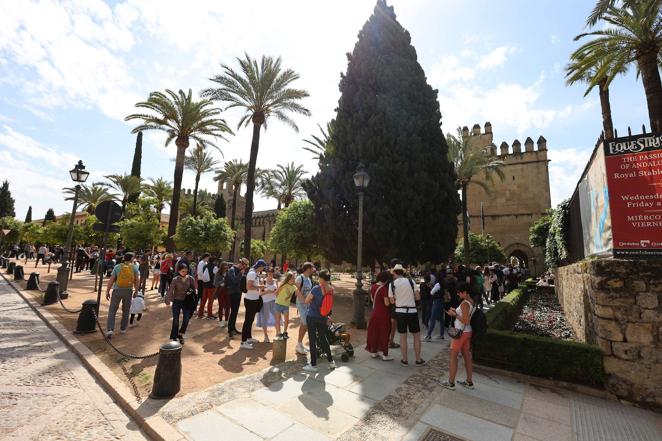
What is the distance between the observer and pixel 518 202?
36312 millimetres

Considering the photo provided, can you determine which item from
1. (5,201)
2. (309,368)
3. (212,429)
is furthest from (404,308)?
(5,201)

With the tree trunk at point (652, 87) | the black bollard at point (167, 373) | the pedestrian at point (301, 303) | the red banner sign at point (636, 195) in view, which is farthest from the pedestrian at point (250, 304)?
the tree trunk at point (652, 87)

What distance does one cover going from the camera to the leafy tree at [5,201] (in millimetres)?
62000

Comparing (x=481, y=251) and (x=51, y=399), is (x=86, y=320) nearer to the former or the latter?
(x=51, y=399)

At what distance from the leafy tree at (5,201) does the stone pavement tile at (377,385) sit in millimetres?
86396

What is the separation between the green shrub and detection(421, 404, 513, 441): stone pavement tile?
2436 millimetres

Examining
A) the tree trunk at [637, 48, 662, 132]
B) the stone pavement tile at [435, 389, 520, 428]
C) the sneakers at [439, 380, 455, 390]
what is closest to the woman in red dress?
the sneakers at [439, 380, 455, 390]

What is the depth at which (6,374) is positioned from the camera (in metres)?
5.04

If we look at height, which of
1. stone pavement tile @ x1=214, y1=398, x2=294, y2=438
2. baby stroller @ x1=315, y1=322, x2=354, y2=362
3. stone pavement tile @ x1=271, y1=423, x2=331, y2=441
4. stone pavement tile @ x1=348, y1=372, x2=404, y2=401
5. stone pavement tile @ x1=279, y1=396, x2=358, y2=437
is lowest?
stone pavement tile @ x1=348, y1=372, x2=404, y2=401

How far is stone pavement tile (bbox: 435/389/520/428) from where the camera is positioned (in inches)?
171

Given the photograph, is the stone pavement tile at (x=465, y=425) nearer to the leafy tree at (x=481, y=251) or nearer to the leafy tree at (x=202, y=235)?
Result: the leafy tree at (x=202, y=235)

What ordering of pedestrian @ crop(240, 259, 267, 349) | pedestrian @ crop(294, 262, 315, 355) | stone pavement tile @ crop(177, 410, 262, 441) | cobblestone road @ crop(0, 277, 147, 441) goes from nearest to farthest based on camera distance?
stone pavement tile @ crop(177, 410, 262, 441) → cobblestone road @ crop(0, 277, 147, 441) → pedestrian @ crop(294, 262, 315, 355) → pedestrian @ crop(240, 259, 267, 349)

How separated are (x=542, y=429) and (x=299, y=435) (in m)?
3.28

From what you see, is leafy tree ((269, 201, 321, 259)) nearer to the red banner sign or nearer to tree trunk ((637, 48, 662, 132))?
the red banner sign
